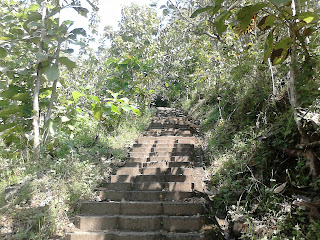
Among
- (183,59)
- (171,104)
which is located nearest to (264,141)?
(183,59)

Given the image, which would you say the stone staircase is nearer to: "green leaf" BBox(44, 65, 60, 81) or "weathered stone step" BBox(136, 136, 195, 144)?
"weathered stone step" BBox(136, 136, 195, 144)

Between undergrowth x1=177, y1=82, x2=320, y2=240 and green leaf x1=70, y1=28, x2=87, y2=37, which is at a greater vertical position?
green leaf x1=70, y1=28, x2=87, y2=37

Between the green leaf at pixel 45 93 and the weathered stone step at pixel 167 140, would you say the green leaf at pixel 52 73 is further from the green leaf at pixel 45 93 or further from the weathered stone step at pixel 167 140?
the weathered stone step at pixel 167 140

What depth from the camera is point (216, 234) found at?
2912mm

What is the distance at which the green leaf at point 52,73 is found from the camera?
2.79m

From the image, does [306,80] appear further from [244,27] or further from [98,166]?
[98,166]

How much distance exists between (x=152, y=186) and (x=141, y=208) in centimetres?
61

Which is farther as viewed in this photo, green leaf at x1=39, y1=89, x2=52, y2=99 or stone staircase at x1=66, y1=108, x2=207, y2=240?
green leaf at x1=39, y1=89, x2=52, y2=99

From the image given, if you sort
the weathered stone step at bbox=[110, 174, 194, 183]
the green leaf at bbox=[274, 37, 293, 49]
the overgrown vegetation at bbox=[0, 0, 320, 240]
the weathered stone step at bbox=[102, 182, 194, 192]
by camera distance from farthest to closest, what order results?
the weathered stone step at bbox=[110, 174, 194, 183] → the weathered stone step at bbox=[102, 182, 194, 192] → the overgrown vegetation at bbox=[0, 0, 320, 240] → the green leaf at bbox=[274, 37, 293, 49]

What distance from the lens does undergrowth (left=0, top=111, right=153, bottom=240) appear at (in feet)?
9.26

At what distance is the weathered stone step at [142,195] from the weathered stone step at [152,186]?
193 mm

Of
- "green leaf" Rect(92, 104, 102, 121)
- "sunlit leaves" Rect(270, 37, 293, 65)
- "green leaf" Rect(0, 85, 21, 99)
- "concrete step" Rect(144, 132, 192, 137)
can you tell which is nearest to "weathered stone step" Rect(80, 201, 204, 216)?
"green leaf" Rect(92, 104, 102, 121)

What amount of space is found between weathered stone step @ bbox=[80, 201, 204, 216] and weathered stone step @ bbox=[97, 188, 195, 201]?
10.6 inches

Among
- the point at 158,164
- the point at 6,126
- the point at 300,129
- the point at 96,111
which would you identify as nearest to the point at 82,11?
the point at 96,111
